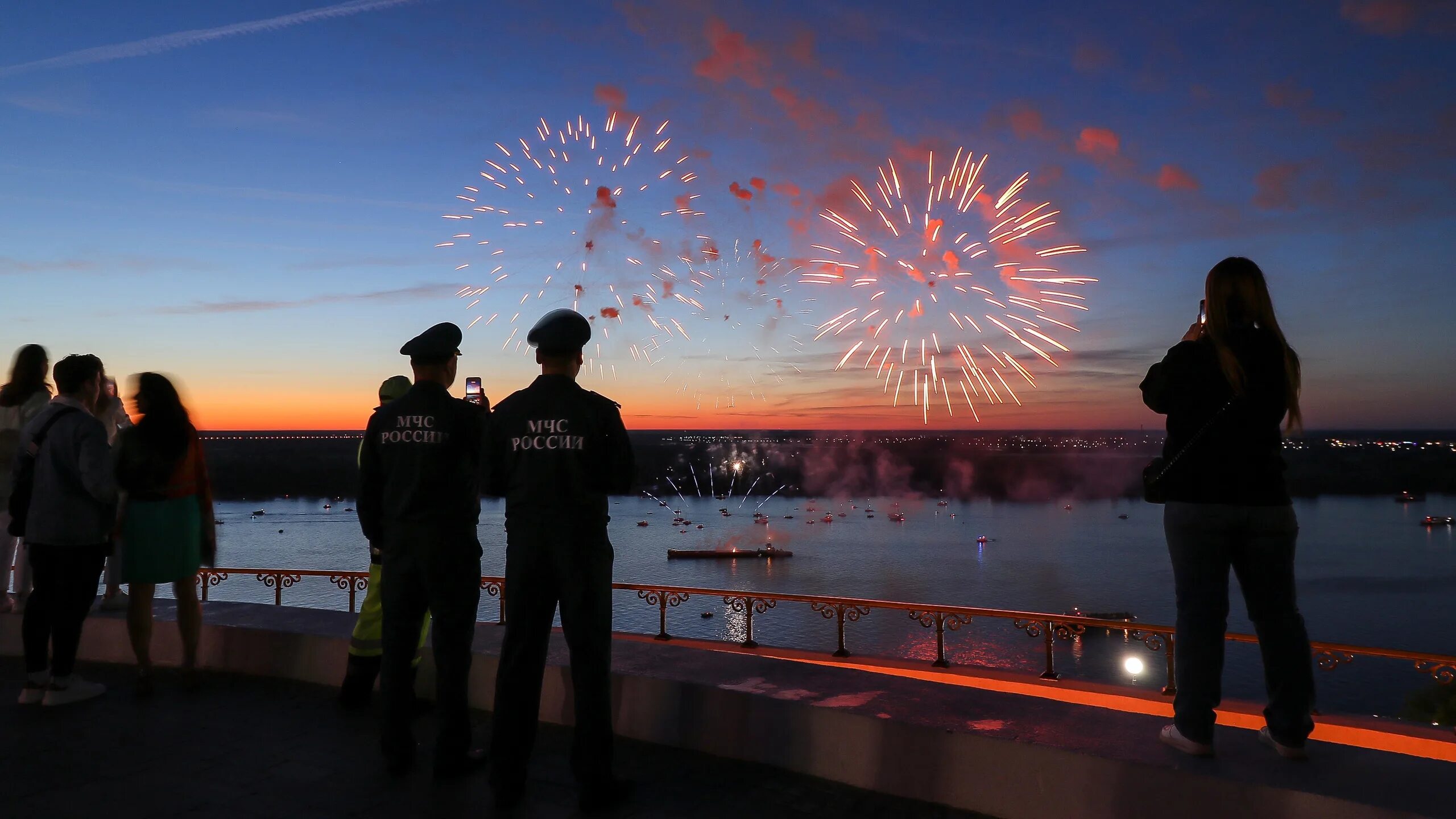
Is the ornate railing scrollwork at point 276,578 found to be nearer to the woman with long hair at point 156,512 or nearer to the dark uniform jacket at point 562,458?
the woman with long hair at point 156,512

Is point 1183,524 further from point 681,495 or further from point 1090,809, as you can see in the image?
point 681,495

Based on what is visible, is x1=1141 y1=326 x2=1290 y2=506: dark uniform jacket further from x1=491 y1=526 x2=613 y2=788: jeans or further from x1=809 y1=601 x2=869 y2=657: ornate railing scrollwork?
x1=809 y1=601 x2=869 y2=657: ornate railing scrollwork

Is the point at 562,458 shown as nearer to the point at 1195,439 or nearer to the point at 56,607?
the point at 1195,439

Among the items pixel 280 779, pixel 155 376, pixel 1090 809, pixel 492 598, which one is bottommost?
pixel 492 598

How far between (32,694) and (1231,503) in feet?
16.6

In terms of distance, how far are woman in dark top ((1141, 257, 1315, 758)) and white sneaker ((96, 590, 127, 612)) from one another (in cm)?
549

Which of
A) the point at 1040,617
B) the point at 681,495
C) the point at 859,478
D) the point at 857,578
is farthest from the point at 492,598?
the point at 859,478

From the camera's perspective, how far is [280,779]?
3.03m

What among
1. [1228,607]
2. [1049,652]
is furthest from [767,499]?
[1228,607]

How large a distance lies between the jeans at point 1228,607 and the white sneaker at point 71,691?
462cm

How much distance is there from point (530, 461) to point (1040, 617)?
25.1 feet

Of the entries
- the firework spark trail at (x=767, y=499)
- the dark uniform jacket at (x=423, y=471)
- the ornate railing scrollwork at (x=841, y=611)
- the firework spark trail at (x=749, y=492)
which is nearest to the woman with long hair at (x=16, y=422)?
the dark uniform jacket at (x=423, y=471)

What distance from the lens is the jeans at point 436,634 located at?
308 cm

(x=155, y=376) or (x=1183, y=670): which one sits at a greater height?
(x=155, y=376)
